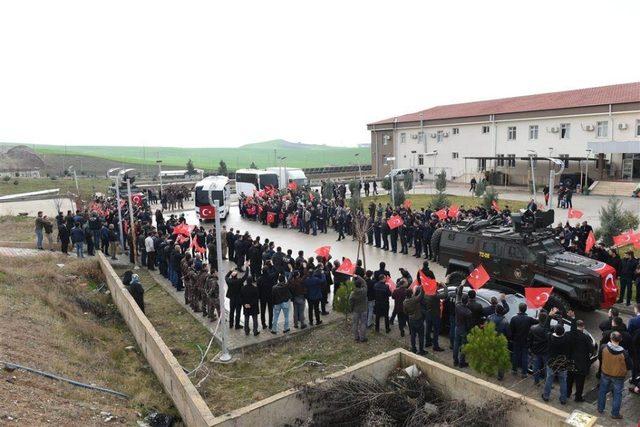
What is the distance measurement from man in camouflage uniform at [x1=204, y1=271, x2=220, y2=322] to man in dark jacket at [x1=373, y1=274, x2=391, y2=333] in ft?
12.3

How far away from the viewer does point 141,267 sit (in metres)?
17.9

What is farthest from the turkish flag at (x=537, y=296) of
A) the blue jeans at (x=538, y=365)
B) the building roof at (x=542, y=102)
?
the building roof at (x=542, y=102)

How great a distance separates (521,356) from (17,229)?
2596cm

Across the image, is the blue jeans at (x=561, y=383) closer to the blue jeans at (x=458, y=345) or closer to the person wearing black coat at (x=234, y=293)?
the blue jeans at (x=458, y=345)

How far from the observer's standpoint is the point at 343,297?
11.1 meters

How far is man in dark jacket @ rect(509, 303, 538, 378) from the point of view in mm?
8391

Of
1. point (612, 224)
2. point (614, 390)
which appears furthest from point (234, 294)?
point (612, 224)

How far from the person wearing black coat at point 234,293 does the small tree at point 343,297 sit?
2205mm

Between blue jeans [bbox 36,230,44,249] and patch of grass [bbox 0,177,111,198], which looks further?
patch of grass [bbox 0,177,111,198]

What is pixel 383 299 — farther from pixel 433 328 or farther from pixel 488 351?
pixel 488 351

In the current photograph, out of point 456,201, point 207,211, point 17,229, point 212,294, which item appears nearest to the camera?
point 212,294

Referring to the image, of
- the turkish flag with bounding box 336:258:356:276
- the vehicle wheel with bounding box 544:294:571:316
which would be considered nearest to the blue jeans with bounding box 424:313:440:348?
the turkish flag with bounding box 336:258:356:276

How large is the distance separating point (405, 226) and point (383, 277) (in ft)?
26.6

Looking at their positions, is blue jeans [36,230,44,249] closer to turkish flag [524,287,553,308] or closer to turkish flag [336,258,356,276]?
turkish flag [336,258,356,276]
